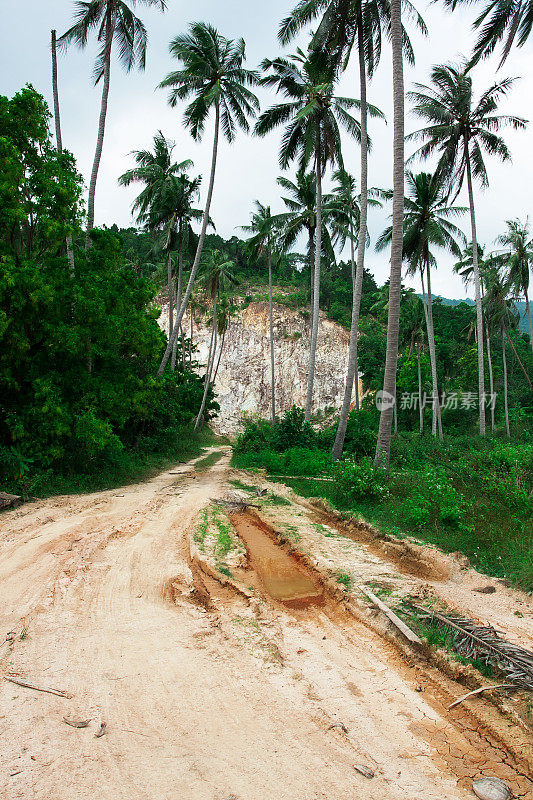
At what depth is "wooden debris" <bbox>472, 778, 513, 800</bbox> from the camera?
2.46 meters

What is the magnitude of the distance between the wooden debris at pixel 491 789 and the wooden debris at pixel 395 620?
1.42m

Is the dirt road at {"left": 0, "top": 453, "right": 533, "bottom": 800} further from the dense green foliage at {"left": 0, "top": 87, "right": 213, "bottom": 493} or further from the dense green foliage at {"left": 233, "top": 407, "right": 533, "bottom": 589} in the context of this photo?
the dense green foliage at {"left": 0, "top": 87, "right": 213, "bottom": 493}

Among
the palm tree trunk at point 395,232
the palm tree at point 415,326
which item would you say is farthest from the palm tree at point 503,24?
the palm tree at point 415,326

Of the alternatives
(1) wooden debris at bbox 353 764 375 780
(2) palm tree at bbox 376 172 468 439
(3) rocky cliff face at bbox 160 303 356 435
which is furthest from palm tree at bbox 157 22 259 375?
(3) rocky cliff face at bbox 160 303 356 435

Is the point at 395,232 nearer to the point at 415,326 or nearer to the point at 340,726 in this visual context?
the point at 340,726

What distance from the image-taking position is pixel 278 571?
6.27 m

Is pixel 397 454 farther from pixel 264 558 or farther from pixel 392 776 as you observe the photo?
pixel 392 776

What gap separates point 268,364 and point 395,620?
1561 inches

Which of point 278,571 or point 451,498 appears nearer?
point 278,571

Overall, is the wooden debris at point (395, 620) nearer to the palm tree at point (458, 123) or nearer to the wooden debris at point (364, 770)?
the wooden debris at point (364, 770)

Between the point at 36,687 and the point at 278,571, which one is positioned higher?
the point at 36,687

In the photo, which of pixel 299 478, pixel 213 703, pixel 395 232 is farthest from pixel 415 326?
pixel 213 703

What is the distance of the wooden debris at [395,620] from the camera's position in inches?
160

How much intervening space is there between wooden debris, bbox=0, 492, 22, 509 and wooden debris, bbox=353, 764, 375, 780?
8.48 metres
